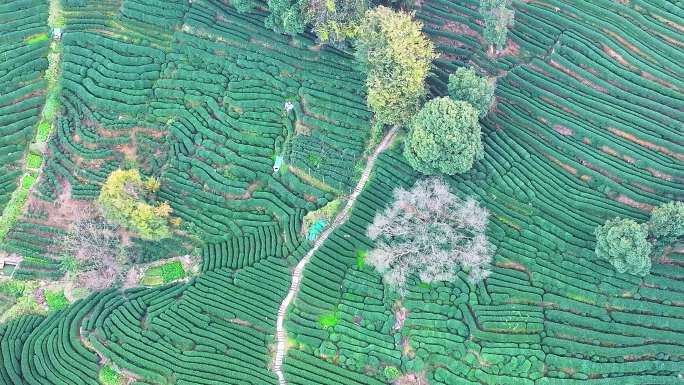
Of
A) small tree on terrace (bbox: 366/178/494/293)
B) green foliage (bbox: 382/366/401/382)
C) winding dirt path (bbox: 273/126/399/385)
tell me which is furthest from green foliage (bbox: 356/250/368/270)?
green foliage (bbox: 382/366/401/382)

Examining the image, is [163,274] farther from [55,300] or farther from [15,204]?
[15,204]

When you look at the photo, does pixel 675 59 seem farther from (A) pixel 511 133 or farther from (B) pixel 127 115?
(B) pixel 127 115

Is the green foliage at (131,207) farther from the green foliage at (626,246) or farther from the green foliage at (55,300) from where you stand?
the green foliage at (626,246)

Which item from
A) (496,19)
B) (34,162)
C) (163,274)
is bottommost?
(163,274)

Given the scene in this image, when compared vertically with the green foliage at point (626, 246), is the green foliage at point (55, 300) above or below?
below

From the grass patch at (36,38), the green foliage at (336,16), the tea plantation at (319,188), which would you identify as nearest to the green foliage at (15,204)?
the tea plantation at (319,188)

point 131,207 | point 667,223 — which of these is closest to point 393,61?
point 667,223

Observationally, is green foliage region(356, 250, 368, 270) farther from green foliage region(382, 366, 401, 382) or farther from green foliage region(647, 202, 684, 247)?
green foliage region(647, 202, 684, 247)
